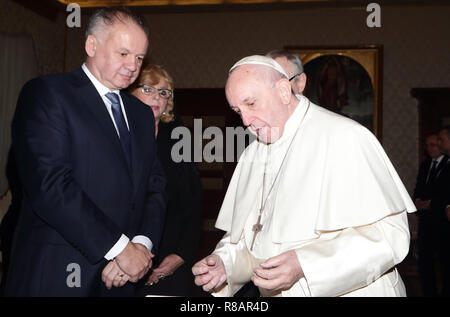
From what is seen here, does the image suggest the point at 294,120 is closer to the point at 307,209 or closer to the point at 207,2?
the point at 307,209

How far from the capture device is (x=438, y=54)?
9312 millimetres

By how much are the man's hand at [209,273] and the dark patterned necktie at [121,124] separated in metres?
0.58

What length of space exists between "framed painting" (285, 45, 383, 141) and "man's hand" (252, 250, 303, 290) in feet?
26.8

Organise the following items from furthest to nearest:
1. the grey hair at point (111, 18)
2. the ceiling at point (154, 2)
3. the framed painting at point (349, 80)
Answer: the framed painting at point (349, 80), the ceiling at point (154, 2), the grey hair at point (111, 18)

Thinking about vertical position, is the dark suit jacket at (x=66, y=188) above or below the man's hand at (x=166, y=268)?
above

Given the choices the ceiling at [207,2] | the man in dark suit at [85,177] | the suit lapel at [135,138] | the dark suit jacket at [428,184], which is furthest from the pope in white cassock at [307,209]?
the ceiling at [207,2]

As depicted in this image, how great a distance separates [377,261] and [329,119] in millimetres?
689

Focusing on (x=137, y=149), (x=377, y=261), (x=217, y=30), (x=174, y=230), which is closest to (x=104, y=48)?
(x=137, y=149)

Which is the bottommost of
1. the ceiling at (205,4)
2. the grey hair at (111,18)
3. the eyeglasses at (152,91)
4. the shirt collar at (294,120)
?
the shirt collar at (294,120)

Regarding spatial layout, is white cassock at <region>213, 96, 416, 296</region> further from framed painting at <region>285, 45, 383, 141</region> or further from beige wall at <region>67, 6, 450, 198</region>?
beige wall at <region>67, 6, 450, 198</region>

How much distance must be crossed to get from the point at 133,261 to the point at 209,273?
1.05 feet

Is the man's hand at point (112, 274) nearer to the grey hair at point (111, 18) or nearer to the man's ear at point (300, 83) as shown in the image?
the grey hair at point (111, 18)

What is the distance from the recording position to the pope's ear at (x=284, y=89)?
2.04 m

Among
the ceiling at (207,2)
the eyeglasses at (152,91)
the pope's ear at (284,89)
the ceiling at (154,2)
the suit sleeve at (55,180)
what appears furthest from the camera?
the ceiling at (154,2)
